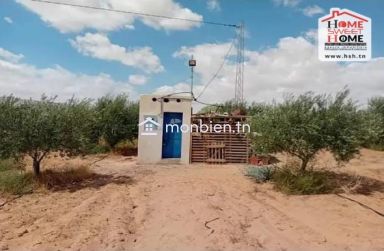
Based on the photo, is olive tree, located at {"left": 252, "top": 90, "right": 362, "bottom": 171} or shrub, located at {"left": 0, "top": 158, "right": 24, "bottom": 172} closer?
olive tree, located at {"left": 252, "top": 90, "right": 362, "bottom": 171}

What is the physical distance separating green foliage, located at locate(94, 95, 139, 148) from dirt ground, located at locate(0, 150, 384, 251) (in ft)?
26.8

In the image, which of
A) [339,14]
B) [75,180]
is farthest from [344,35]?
[75,180]

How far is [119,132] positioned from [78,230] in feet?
41.7

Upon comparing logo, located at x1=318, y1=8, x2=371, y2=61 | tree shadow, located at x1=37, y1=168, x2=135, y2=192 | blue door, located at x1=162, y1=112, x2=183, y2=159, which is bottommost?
tree shadow, located at x1=37, y1=168, x2=135, y2=192

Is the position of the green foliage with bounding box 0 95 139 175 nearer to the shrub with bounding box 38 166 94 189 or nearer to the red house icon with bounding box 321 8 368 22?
the shrub with bounding box 38 166 94 189

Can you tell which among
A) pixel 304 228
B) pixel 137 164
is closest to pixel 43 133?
pixel 137 164

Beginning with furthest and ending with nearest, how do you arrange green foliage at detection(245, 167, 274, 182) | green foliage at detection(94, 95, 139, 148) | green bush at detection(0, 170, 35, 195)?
green foliage at detection(94, 95, 139, 148) < green foliage at detection(245, 167, 274, 182) < green bush at detection(0, 170, 35, 195)

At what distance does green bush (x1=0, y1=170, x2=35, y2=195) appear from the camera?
9.62m

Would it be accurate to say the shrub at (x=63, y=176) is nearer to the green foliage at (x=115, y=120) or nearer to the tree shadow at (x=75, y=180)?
the tree shadow at (x=75, y=180)

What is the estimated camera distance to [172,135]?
15594mm

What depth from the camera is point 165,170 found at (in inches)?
538

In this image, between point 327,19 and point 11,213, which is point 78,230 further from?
point 327,19

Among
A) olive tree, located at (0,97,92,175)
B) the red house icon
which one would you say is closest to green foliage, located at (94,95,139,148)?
olive tree, located at (0,97,92,175)

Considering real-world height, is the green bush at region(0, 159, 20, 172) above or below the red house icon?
below
